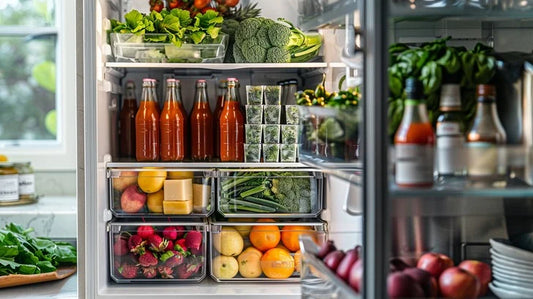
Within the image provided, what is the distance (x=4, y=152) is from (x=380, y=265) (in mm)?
2434

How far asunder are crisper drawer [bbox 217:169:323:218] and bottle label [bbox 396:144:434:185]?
111 cm

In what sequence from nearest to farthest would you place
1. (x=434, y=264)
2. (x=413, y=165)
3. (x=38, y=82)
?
(x=413, y=165) → (x=434, y=264) → (x=38, y=82)

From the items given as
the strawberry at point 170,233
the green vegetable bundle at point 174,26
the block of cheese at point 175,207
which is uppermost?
the green vegetable bundle at point 174,26

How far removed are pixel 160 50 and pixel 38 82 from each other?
1.14 meters

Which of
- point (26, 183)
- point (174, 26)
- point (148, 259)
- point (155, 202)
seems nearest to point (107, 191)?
point (155, 202)

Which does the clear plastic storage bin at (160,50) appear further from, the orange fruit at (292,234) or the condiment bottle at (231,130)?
the orange fruit at (292,234)

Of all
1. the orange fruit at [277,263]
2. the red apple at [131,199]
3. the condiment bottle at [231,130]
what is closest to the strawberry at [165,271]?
the red apple at [131,199]

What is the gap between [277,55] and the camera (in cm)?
242

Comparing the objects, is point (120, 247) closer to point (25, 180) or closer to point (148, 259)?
point (148, 259)

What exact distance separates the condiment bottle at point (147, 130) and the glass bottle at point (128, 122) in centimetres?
12

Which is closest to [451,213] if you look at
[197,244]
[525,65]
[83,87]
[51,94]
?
[525,65]

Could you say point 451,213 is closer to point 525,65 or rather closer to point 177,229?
point 525,65

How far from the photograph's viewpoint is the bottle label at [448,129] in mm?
1447

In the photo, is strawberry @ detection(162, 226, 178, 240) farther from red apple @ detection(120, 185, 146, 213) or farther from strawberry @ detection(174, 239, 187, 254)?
red apple @ detection(120, 185, 146, 213)
